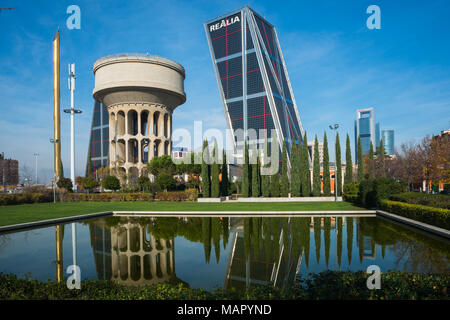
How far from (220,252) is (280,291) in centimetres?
433

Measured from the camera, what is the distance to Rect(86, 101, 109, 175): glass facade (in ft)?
298

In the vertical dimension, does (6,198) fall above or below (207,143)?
below

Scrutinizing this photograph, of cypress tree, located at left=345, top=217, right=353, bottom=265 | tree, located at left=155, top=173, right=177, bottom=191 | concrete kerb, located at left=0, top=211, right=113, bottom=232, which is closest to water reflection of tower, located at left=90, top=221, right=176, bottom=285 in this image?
concrete kerb, located at left=0, top=211, right=113, bottom=232

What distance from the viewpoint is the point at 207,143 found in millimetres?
27469

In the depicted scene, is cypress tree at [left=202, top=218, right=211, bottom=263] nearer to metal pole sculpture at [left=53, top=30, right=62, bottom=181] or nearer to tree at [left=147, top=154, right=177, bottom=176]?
tree at [left=147, top=154, right=177, bottom=176]

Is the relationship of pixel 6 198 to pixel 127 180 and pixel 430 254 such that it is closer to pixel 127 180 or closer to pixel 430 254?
pixel 127 180

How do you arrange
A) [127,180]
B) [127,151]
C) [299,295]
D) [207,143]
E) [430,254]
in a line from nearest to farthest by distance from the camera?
[299,295] < [430,254] < [207,143] < [127,180] < [127,151]

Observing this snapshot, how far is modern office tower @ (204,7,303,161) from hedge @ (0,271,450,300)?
54.6 metres

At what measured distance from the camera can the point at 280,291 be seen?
3.40 meters

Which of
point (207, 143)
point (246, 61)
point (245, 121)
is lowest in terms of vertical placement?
point (207, 143)

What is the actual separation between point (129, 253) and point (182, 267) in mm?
2113
